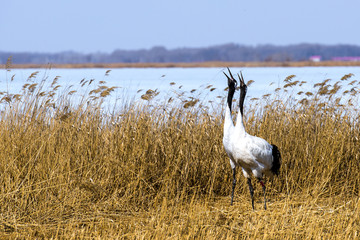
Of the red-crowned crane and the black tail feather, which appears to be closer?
the red-crowned crane

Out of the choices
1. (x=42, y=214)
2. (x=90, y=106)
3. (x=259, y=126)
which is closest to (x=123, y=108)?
(x=90, y=106)

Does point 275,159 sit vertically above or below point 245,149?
below

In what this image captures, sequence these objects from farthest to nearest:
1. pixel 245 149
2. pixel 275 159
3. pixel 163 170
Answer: pixel 163 170
pixel 275 159
pixel 245 149

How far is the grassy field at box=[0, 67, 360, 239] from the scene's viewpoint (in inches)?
187

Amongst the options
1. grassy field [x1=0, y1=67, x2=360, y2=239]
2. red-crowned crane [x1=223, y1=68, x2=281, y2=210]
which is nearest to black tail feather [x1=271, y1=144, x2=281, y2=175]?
red-crowned crane [x1=223, y1=68, x2=281, y2=210]

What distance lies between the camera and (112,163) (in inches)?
221

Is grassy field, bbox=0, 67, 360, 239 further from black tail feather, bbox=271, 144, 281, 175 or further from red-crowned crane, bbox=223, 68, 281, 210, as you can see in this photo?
red-crowned crane, bbox=223, 68, 281, 210

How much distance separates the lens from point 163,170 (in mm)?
5773

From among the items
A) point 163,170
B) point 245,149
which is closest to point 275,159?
point 245,149

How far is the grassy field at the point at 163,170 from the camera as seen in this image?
15.6 ft

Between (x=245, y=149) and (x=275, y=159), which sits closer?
(x=245, y=149)

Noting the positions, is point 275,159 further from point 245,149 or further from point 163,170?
point 163,170

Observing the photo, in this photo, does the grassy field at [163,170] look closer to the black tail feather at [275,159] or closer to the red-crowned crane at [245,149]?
the black tail feather at [275,159]

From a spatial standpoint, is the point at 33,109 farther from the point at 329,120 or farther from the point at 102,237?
the point at 329,120
